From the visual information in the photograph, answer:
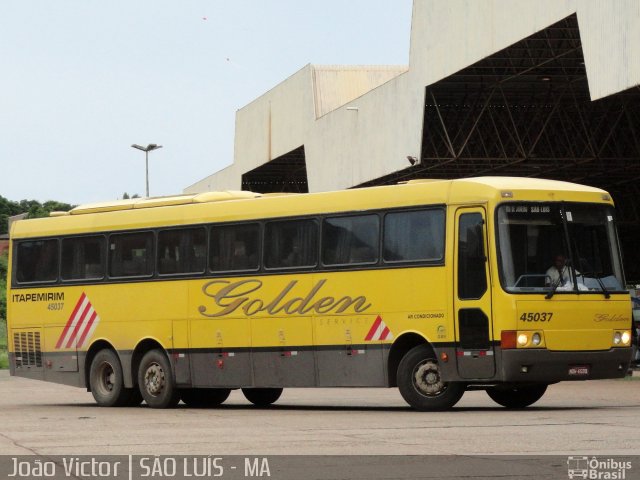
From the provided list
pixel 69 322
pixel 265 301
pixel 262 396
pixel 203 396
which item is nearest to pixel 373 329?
pixel 265 301

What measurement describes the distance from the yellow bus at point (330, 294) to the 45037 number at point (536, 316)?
0.07ft

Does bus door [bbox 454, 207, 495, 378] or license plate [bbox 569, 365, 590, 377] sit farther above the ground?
bus door [bbox 454, 207, 495, 378]

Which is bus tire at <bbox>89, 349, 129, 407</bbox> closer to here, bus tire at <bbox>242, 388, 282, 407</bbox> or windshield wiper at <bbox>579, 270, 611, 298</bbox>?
bus tire at <bbox>242, 388, 282, 407</bbox>

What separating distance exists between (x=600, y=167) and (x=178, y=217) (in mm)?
28221

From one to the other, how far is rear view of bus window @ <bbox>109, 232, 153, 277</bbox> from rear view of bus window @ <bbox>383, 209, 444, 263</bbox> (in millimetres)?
4974

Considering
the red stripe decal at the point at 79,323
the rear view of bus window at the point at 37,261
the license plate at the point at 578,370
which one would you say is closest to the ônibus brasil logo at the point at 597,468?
the license plate at the point at 578,370

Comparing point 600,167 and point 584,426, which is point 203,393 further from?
point 600,167

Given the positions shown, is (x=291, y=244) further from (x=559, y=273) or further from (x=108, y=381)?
(x=108, y=381)

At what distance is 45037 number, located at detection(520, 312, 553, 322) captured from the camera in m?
19.6

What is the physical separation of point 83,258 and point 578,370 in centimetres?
943

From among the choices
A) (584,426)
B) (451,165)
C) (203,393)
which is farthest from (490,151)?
(584,426)

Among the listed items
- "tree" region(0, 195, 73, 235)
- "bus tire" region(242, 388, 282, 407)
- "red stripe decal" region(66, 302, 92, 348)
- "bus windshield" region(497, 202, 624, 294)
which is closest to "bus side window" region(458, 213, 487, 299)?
"bus windshield" region(497, 202, 624, 294)

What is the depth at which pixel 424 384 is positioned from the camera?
2053 centimetres

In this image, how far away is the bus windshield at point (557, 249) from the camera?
779 inches
